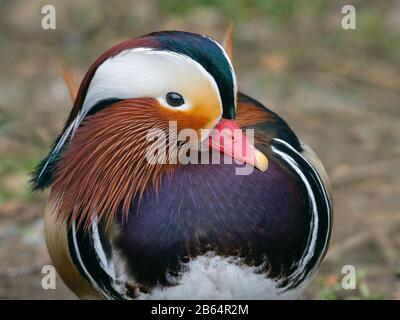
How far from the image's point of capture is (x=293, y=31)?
5070 mm

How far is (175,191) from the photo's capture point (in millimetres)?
2146

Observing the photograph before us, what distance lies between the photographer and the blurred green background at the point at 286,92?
130 inches

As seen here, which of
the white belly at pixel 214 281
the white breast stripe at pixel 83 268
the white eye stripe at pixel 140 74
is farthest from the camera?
the white breast stripe at pixel 83 268

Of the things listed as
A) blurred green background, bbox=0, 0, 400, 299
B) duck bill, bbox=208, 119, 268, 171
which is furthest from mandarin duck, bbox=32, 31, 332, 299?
blurred green background, bbox=0, 0, 400, 299

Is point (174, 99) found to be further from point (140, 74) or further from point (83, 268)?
point (83, 268)

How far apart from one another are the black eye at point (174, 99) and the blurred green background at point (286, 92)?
1096 millimetres

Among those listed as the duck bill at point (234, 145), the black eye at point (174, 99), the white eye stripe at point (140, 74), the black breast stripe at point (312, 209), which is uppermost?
the white eye stripe at point (140, 74)

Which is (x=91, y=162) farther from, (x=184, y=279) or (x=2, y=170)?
(x=2, y=170)

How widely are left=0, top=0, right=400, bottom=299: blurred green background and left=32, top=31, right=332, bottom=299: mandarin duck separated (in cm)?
80

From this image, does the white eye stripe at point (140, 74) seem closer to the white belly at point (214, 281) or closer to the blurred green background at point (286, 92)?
the white belly at point (214, 281)

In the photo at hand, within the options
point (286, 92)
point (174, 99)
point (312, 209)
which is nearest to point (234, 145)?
point (174, 99)

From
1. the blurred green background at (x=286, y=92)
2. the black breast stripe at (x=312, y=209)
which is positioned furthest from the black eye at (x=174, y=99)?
the blurred green background at (x=286, y=92)

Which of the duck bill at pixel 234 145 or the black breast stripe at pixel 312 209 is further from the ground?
the duck bill at pixel 234 145

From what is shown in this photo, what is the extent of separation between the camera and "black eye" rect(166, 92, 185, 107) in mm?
2051
